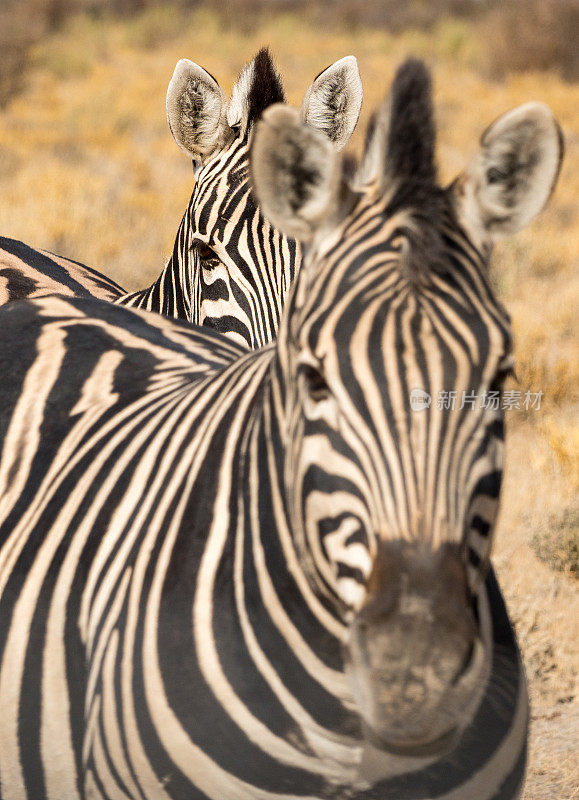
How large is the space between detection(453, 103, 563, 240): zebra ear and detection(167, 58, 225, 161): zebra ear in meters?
2.26

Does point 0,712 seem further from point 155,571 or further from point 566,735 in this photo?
point 566,735

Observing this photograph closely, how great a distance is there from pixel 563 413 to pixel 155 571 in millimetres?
5737

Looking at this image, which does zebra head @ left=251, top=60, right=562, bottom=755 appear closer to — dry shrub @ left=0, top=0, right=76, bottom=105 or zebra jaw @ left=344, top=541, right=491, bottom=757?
zebra jaw @ left=344, top=541, right=491, bottom=757

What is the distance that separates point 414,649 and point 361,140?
263cm

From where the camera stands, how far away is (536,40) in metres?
23.8

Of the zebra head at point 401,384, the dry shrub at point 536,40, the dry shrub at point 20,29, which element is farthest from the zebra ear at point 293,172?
the dry shrub at point 536,40

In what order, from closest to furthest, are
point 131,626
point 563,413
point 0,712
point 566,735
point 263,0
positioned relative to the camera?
1. point 131,626
2. point 0,712
3. point 566,735
4. point 563,413
5. point 263,0

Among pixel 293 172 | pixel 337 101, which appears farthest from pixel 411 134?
pixel 337 101

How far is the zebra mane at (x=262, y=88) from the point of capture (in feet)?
11.4

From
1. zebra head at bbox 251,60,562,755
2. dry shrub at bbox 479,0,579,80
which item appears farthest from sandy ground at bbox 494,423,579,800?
dry shrub at bbox 479,0,579,80

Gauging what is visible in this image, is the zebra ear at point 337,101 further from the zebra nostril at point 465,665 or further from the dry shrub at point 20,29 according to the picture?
the dry shrub at point 20,29

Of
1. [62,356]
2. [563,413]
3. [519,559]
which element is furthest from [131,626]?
[563,413]

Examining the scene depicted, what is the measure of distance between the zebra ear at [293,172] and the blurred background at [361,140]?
0.90 ft

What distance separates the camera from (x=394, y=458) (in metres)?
1.44
